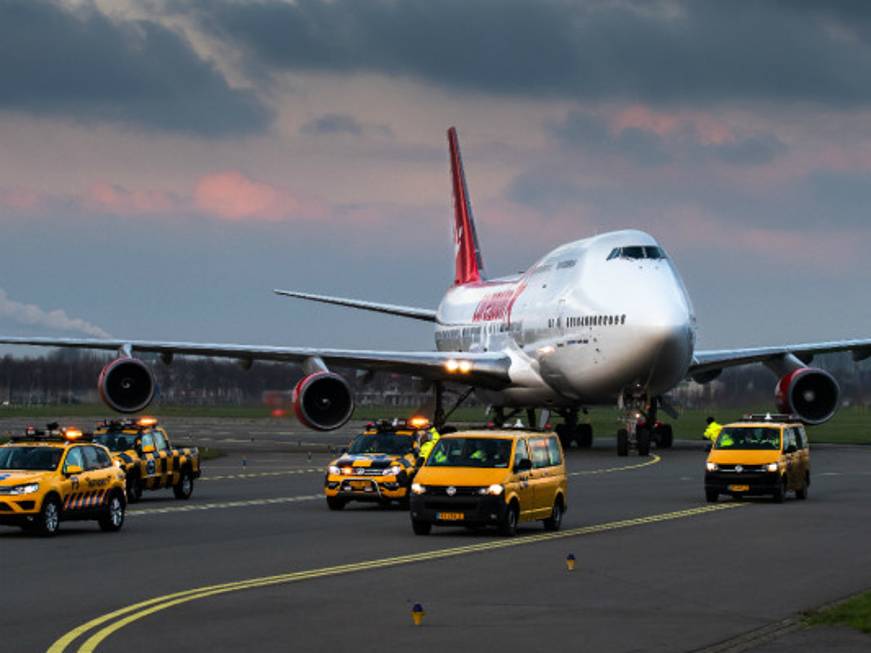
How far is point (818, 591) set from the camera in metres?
20.1

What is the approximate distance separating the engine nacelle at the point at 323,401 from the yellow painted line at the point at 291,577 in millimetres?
27480

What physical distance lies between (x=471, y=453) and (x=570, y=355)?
30.1m

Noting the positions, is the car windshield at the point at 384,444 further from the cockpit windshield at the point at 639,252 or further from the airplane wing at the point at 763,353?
the airplane wing at the point at 763,353

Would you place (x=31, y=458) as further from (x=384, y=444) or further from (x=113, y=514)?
(x=384, y=444)

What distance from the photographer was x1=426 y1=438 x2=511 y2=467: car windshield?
29.1 metres

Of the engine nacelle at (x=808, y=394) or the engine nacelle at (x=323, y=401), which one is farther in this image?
the engine nacelle at (x=808, y=394)

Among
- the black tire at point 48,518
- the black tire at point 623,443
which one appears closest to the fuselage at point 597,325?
the black tire at point 623,443

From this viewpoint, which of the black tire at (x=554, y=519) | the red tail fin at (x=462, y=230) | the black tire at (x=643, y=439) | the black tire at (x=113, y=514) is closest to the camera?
the black tire at (x=113, y=514)

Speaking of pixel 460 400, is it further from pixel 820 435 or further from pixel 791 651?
pixel 791 651

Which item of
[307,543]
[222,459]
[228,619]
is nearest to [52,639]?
[228,619]

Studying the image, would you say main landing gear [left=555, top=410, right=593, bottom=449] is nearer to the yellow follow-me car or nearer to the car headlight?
the yellow follow-me car

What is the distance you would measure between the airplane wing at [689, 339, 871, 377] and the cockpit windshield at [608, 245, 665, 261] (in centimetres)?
710

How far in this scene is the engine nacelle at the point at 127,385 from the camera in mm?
Result: 61094

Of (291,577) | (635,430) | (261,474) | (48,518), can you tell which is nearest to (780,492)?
(48,518)
